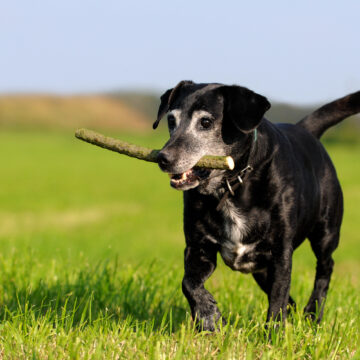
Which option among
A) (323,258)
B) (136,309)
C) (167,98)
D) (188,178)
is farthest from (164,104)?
(323,258)

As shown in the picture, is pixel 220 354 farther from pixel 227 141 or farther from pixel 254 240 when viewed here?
pixel 227 141

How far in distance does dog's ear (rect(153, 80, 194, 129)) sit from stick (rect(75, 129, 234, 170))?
572 millimetres

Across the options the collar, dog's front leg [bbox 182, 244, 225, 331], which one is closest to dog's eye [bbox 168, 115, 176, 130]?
the collar

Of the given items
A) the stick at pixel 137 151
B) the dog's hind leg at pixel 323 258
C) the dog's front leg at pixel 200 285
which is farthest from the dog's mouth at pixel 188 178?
the dog's hind leg at pixel 323 258

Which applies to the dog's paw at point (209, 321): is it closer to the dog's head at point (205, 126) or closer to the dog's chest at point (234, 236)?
the dog's chest at point (234, 236)

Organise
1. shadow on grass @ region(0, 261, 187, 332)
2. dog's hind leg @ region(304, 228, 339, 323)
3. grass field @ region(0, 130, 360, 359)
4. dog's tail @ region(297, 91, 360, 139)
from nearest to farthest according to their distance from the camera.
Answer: grass field @ region(0, 130, 360, 359)
shadow on grass @ region(0, 261, 187, 332)
dog's hind leg @ region(304, 228, 339, 323)
dog's tail @ region(297, 91, 360, 139)

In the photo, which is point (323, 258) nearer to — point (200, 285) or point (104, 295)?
point (200, 285)

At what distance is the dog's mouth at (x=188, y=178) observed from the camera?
4.60 meters

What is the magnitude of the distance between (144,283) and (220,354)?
7.55 feet

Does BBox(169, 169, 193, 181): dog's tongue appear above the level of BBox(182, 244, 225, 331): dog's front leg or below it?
above

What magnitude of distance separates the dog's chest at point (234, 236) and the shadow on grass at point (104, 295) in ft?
3.43

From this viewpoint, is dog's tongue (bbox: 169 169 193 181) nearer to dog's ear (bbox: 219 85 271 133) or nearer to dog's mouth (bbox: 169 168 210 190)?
dog's mouth (bbox: 169 168 210 190)

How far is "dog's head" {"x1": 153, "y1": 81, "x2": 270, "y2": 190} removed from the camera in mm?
4633

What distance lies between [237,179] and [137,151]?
790 millimetres
